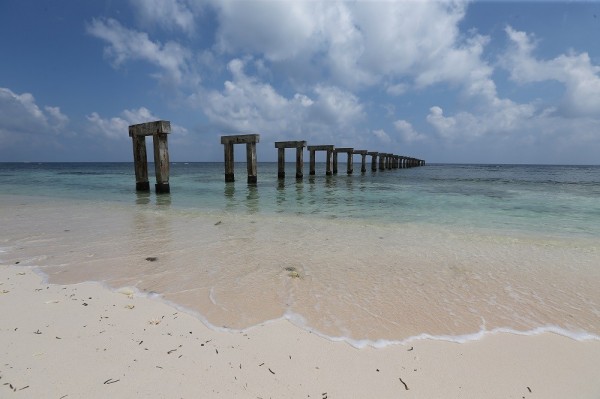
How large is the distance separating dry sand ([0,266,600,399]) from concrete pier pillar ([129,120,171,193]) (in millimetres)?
10082

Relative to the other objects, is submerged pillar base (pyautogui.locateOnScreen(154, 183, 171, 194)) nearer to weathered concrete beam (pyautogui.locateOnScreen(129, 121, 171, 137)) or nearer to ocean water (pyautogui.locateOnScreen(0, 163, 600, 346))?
weathered concrete beam (pyautogui.locateOnScreen(129, 121, 171, 137))

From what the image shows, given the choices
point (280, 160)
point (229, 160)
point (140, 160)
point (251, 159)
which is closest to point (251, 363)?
point (140, 160)

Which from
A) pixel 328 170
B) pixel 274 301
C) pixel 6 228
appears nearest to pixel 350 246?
pixel 274 301

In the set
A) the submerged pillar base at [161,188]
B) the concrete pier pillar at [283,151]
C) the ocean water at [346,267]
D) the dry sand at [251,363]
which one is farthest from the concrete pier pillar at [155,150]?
the dry sand at [251,363]

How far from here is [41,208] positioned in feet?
29.2

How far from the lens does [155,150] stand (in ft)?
39.6

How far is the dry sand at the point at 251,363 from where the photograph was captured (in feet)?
5.79

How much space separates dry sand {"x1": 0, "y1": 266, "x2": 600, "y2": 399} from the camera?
1.77 meters

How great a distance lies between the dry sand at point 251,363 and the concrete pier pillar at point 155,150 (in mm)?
10082

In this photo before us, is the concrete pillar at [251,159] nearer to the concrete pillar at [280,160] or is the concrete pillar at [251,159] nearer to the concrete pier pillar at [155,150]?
the concrete pillar at [280,160]

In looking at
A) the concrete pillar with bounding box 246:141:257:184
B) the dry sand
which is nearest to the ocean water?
the dry sand

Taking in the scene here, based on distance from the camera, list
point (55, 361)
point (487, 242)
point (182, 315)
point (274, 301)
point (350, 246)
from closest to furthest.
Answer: point (55, 361) → point (182, 315) → point (274, 301) → point (350, 246) → point (487, 242)

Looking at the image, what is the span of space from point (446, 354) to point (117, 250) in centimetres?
440

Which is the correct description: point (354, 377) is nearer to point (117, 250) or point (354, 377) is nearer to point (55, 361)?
point (55, 361)
